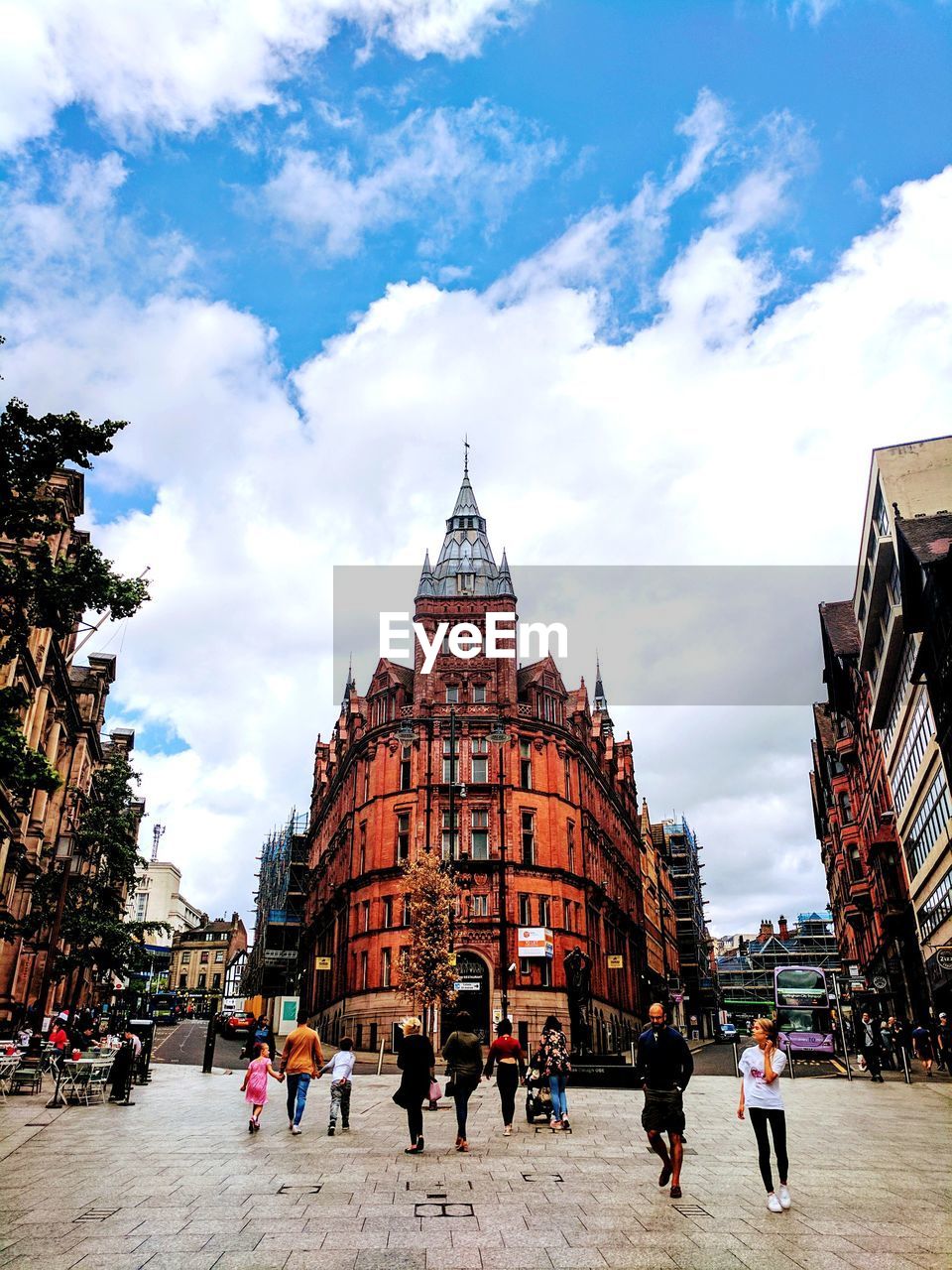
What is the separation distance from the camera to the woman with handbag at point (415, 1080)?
12055 millimetres

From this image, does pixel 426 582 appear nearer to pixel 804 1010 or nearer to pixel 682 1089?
pixel 804 1010

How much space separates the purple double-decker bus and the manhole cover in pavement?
37235 millimetres

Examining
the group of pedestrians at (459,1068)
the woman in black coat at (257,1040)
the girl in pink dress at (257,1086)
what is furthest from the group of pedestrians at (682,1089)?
the woman in black coat at (257,1040)

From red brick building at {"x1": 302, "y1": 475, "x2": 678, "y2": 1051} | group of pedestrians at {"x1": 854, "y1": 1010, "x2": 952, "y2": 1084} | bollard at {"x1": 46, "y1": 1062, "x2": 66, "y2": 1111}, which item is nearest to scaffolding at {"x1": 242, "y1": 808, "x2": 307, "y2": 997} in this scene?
red brick building at {"x1": 302, "y1": 475, "x2": 678, "y2": 1051}

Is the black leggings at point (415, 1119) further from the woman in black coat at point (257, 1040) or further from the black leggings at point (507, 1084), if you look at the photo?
the woman in black coat at point (257, 1040)

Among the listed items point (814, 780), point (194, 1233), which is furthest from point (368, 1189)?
point (814, 780)

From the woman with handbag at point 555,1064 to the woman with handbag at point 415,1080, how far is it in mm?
2702

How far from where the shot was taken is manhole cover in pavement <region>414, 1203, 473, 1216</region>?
8.62 m

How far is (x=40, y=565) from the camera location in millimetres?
17078

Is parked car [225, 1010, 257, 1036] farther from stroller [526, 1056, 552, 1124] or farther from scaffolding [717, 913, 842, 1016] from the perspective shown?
scaffolding [717, 913, 842, 1016]

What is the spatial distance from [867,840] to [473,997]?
2786cm

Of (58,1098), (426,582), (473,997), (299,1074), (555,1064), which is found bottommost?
(58,1098)

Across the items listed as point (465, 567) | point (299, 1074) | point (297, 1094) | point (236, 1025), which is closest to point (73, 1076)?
point (297, 1094)

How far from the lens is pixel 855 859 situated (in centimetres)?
6431
